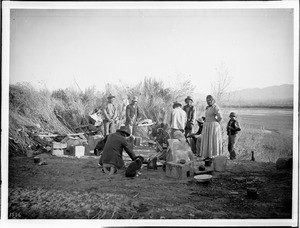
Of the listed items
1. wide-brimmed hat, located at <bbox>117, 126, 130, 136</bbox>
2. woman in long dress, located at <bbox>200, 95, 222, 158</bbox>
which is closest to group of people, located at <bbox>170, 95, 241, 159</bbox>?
woman in long dress, located at <bbox>200, 95, 222, 158</bbox>

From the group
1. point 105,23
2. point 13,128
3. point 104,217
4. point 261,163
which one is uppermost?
point 105,23

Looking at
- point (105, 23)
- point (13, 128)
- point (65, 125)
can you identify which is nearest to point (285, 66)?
point (105, 23)

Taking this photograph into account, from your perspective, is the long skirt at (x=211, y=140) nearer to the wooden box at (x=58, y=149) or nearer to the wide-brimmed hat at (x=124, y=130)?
the wide-brimmed hat at (x=124, y=130)

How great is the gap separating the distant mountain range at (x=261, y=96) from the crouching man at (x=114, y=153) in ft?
4.86

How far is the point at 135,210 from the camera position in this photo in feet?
18.0

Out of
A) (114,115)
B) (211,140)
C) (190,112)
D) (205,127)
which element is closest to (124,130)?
(114,115)

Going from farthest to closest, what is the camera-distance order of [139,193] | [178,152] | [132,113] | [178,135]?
1. [132,113]
2. [178,135]
3. [178,152]
4. [139,193]

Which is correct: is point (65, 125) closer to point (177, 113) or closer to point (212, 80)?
point (177, 113)

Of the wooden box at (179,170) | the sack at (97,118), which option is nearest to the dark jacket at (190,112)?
the wooden box at (179,170)

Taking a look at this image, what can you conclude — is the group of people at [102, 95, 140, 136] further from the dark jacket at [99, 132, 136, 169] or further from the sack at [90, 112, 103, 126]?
the dark jacket at [99, 132, 136, 169]

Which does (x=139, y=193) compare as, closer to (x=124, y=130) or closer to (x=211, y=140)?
(x=124, y=130)

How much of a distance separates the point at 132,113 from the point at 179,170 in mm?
1267

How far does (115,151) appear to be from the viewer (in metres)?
5.71

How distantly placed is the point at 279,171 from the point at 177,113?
2005 mm
